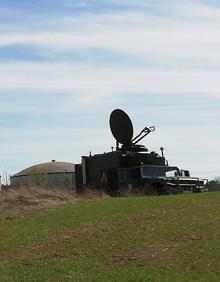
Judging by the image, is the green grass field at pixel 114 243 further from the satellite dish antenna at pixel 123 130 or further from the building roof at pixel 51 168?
the building roof at pixel 51 168

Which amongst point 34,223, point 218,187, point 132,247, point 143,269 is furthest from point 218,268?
point 218,187

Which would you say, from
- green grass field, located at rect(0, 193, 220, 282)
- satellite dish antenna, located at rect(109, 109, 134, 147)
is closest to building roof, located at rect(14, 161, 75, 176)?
satellite dish antenna, located at rect(109, 109, 134, 147)

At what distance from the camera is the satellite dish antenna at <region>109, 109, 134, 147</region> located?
3064cm

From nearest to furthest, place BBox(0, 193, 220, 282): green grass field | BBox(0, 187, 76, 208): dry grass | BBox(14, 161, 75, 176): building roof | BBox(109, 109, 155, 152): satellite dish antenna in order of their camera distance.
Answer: BBox(0, 193, 220, 282): green grass field
BBox(0, 187, 76, 208): dry grass
BBox(109, 109, 155, 152): satellite dish antenna
BBox(14, 161, 75, 176): building roof

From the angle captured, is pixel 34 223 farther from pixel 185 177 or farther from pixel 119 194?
pixel 185 177

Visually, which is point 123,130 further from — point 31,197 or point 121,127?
point 31,197

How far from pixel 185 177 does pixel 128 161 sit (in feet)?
8.90

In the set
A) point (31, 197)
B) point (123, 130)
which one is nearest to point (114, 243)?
point (31, 197)

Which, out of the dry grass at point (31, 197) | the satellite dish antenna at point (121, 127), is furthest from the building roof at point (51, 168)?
the dry grass at point (31, 197)

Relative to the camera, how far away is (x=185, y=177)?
27.0m

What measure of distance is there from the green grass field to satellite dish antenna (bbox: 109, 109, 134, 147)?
13.7 meters

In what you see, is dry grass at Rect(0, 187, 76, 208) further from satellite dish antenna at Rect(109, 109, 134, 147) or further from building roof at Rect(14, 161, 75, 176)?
building roof at Rect(14, 161, 75, 176)

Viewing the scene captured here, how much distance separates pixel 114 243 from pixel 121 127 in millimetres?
18975

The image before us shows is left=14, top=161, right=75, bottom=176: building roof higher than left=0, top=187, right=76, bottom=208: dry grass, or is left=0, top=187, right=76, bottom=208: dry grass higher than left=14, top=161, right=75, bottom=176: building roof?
left=14, top=161, right=75, bottom=176: building roof
